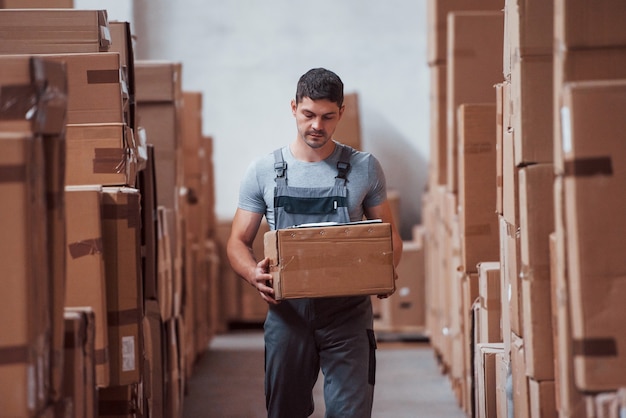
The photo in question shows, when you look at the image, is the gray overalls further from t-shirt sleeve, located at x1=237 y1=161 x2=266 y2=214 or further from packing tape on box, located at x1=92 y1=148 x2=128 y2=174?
packing tape on box, located at x1=92 y1=148 x2=128 y2=174

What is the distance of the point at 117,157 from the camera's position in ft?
10.4

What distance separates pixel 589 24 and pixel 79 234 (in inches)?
57.1

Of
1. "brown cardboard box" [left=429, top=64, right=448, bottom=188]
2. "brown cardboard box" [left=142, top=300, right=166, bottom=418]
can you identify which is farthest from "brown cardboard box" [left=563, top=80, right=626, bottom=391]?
"brown cardboard box" [left=429, top=64, right=448, bottom=188]

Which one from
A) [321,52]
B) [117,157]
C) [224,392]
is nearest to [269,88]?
[321,52]

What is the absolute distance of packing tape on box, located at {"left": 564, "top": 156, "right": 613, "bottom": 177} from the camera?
7.52ft

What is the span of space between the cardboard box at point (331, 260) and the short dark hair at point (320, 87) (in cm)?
43

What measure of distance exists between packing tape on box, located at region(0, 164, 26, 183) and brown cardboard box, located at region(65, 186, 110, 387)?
2.11 ft

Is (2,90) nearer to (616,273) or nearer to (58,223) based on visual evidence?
(58,223)

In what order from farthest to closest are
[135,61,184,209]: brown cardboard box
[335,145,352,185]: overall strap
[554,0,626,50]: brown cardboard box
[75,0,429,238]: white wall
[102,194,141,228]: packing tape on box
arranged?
[75,0,429,238]: white wall, [135,61,184,209]: brown cardboard box, [335,145,352,185]: overall strap, [102,194,141,228]: packing tape on box, [554,0,626,50]: brown cardboard box

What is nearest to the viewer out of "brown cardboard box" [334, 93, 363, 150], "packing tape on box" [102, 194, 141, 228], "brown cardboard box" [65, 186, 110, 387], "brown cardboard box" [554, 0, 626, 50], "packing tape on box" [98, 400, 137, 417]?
"brown cardboard box" [554, 0, 626, 50]

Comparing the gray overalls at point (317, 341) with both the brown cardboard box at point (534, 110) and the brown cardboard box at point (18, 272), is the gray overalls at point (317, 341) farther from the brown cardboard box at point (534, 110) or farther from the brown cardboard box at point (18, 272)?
the brown cardboard box at point (18, 272)

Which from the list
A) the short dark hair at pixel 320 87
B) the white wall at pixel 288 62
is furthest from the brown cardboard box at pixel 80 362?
the white wall at pixel 288 62

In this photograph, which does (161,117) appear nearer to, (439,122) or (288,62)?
(439,122)

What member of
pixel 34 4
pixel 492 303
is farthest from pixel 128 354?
pixel 34 4
